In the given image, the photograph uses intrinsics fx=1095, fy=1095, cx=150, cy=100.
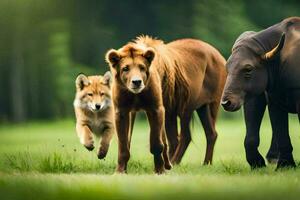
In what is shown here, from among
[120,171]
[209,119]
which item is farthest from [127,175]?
[209,119]

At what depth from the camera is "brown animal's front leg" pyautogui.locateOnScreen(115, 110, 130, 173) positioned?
210 inches

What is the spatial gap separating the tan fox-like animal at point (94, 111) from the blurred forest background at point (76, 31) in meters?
0.66

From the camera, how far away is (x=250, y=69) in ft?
17.1

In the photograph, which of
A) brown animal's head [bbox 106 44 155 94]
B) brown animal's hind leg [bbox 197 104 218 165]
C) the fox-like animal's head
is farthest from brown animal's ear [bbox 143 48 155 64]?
brown animal's hind leg [bbox 197 104 218 165]

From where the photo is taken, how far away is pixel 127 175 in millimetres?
5180

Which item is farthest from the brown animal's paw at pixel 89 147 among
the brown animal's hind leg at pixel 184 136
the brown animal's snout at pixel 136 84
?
the brown animal's snout at pixel 136 84

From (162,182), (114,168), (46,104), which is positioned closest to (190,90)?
(114,168)

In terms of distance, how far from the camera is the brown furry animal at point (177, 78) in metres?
5.17

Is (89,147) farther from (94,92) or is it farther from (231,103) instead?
(231,103)

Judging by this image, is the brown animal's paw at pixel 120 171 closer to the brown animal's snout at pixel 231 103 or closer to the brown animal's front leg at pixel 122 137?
the brown animal's front leg at pixel 122 137

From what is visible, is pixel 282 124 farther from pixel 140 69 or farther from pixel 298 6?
pixel 298 6

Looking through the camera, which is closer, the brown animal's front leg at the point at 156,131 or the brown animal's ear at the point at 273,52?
the brown animal's ear at the point at 273,52

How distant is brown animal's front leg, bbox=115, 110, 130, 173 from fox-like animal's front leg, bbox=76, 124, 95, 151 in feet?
1.82

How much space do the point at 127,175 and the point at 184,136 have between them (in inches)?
45.4
